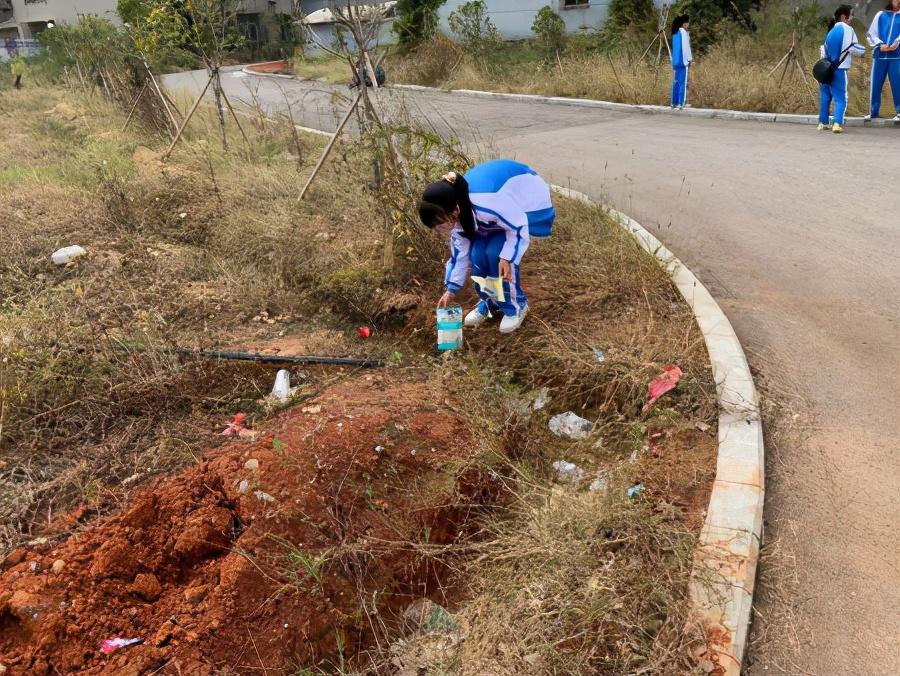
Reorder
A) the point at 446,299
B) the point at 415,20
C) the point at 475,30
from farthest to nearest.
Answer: the point at 415,20 < the point at 475,30 < the point at 446,299

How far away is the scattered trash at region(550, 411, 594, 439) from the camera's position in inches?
132

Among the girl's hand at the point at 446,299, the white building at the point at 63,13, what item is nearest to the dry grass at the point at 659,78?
the girl's hand at the point at 446,299

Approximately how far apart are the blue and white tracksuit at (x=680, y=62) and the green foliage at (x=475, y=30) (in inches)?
290

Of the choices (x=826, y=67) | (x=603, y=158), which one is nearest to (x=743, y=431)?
(x=603, y=158)

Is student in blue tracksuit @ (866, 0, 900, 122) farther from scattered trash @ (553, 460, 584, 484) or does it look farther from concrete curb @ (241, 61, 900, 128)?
scattered trash @ (553, 460, 584, 484)

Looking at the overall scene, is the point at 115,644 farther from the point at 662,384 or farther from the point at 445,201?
the point at 662,384

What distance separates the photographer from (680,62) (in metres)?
10.1

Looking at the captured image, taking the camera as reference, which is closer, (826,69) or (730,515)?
(730,515)

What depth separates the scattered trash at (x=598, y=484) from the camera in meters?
2.76

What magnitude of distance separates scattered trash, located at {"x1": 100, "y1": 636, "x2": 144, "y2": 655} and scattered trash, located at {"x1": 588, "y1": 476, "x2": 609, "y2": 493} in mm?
1857

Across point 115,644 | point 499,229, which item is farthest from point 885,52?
point 115,644

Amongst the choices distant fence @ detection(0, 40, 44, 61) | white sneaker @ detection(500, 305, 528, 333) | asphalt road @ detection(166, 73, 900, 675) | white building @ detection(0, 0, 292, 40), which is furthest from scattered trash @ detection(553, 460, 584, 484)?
distant fence @ detection(0, 40, 44, 61)

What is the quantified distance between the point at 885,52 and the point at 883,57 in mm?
88

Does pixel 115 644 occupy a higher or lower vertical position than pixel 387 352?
lower
